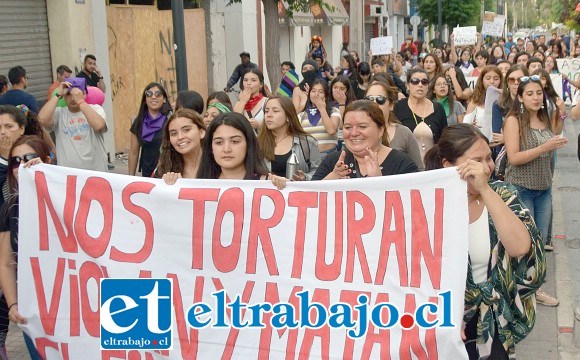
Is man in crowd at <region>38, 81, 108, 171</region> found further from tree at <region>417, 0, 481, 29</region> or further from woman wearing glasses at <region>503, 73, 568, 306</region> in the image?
tree at <region>417, 0, 481, 29</region>

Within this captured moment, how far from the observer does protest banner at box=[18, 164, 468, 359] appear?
13.3 feet

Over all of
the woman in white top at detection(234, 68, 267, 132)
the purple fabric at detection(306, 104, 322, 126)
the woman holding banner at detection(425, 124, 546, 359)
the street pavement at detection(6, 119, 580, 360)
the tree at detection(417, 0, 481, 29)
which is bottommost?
the street pavement at detection(6, 119, 580, 360)

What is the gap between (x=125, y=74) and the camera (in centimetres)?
1612

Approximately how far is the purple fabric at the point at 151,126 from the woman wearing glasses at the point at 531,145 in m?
2.81

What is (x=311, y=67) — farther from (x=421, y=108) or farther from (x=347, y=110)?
(x=347, y=110)

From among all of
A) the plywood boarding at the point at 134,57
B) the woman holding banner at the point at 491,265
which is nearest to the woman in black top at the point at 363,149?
the woman holding banner at the point at 491,265

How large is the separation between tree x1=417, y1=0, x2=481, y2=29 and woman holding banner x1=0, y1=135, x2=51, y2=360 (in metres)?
41.4

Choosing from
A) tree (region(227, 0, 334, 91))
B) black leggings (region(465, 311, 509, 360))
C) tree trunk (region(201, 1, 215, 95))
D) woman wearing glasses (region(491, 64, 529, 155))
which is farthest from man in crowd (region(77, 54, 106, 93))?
black leggings (region(465, 311, 509, 360))

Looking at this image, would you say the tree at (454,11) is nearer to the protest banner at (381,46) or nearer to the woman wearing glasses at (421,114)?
the protest banner at (381,46)

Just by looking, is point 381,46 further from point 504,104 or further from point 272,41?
point 504,104

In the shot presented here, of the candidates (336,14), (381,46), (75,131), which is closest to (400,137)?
(75,131)

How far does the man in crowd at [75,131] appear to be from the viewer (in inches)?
293

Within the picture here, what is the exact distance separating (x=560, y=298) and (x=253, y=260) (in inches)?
146

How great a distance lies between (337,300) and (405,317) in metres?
0.33
